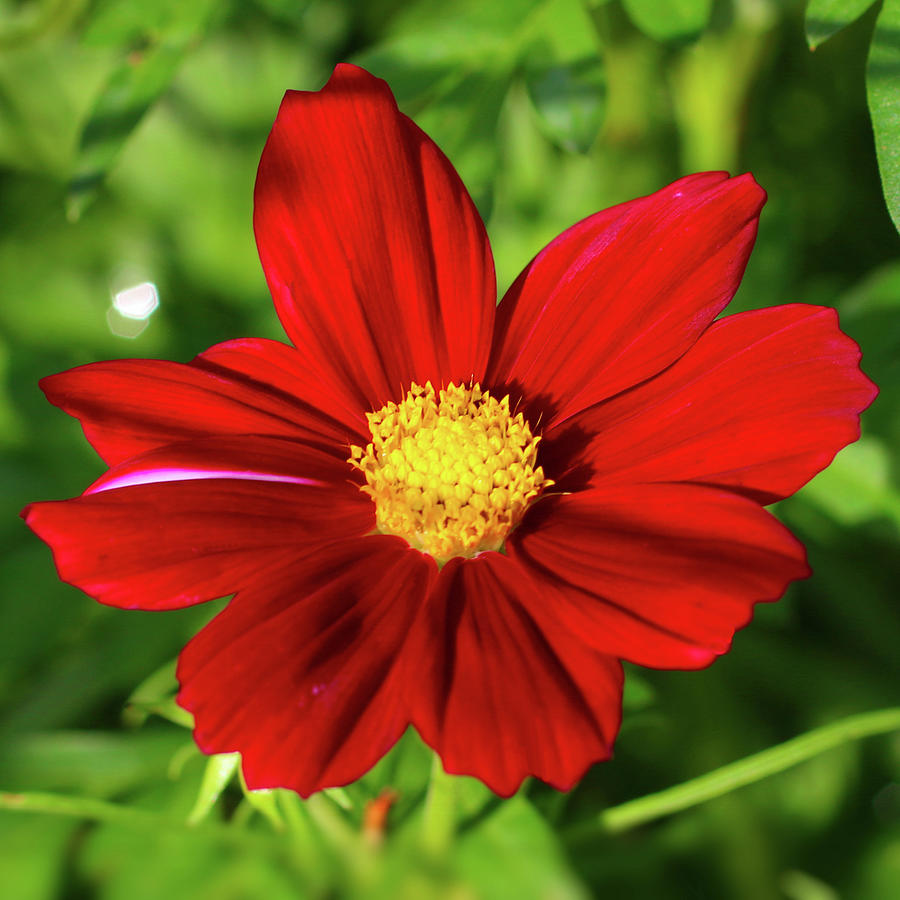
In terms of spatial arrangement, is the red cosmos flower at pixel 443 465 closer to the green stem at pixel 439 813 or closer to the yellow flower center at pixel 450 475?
the yellow flower center at pixel 450 475

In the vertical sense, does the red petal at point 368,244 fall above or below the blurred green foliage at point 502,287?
above

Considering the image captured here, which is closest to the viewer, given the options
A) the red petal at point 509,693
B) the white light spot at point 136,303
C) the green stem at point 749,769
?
the red petal at point 509,693

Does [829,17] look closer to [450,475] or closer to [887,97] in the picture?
[887,97]

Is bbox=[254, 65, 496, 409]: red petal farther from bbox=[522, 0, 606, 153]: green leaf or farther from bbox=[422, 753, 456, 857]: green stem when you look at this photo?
bbox=[422, 753, 456, 857]: green stem

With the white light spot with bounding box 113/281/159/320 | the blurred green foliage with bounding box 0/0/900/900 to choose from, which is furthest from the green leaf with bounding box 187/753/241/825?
the white light spot with bounding box 113/281/159/320

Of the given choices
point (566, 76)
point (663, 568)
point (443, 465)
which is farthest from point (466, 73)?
point (663, 568)

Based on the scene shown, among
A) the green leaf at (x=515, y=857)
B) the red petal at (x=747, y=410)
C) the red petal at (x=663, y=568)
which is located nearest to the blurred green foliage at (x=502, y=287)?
the green leaf at (x=515, y=857)

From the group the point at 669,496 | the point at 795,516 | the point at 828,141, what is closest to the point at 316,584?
the point at 669,496

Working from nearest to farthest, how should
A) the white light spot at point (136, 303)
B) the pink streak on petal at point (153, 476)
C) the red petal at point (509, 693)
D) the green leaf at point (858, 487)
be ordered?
the red petal at point (509, 693)
the pink streak on petal at point (153, 476)
the green leaf at point (858, 487)
the white light spot at point (136, 303)
